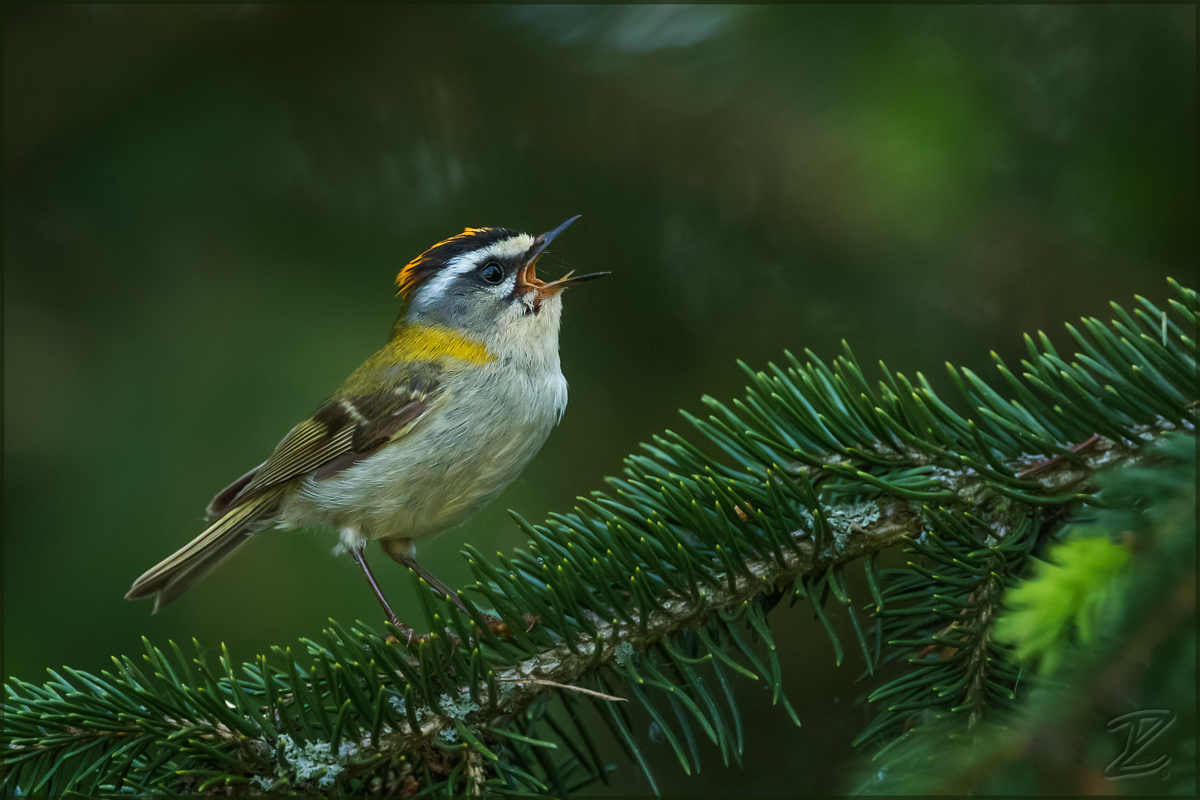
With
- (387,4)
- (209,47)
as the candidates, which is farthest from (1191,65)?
(209,47)

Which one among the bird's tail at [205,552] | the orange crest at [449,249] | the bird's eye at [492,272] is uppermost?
the orange crest at [449,249]

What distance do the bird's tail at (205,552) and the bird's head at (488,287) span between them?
677mm

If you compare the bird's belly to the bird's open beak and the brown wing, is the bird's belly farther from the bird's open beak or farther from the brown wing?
the bird's open beak

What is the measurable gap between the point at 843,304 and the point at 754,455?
3.40 ft

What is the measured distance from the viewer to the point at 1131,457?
3.76 feet

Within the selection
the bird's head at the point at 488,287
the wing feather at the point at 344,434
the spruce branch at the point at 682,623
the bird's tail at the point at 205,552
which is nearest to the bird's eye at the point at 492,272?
the bird's head at the point at 488,287

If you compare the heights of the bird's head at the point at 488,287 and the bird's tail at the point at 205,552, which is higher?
the bird's head at the point at 488,287

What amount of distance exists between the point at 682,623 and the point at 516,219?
1.56 m

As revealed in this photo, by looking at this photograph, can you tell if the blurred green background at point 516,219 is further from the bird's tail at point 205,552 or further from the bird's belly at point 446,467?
the bird's belly at point 446,467

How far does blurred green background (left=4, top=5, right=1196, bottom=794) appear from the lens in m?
2.07

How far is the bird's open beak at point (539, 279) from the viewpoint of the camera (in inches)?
84.7

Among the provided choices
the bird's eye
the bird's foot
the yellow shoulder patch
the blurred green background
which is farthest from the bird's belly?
the bird's foot

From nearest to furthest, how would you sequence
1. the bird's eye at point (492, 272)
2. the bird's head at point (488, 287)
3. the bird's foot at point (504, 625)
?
the bird's foot at point (504, 625), the bird's head at point (488, 287), the bird's eye at point (492, 272)

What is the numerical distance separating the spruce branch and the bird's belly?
0.67 meters
